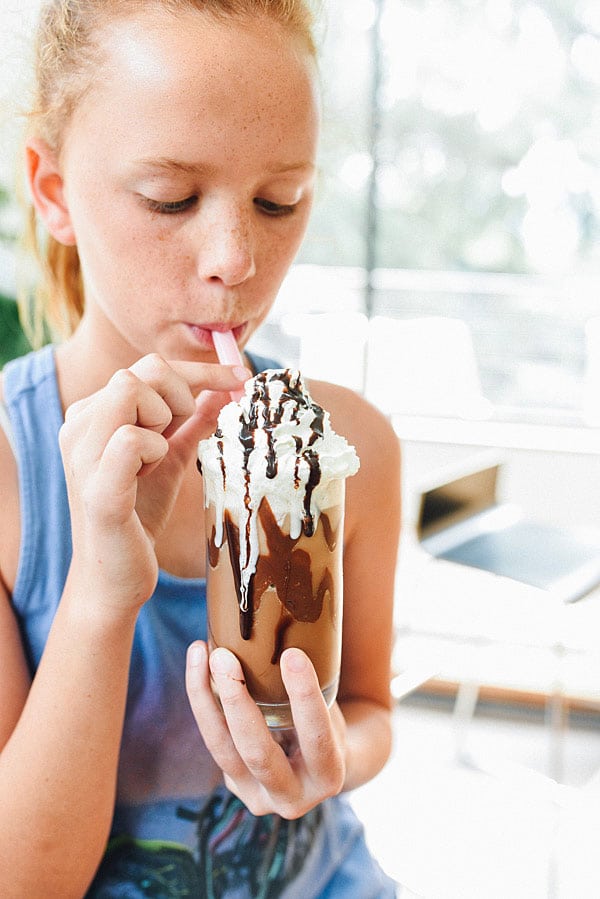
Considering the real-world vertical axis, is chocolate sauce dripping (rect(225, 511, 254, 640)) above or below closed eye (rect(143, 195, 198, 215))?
below

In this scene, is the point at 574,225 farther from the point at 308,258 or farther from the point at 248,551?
the point at 248,551

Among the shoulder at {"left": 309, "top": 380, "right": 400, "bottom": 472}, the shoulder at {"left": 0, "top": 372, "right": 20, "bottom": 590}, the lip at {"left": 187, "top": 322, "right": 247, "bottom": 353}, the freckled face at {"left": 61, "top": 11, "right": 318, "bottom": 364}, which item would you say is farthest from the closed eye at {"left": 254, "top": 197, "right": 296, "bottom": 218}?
the shoulder at {"left": 0, "top": 372, "right": 20, "bottom": 590}

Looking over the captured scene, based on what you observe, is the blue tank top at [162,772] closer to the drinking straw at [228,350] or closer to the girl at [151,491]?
the girl at [151,491]

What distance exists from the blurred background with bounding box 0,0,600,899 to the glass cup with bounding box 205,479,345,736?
6.93 feet

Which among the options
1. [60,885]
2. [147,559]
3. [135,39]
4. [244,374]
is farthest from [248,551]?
[135,39]

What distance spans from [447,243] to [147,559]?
13.2 feet

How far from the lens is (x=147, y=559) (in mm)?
922

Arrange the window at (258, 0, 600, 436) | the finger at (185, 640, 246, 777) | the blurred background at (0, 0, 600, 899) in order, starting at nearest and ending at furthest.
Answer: the finger at (185, 640, 246, 777) < the blurred background at (0, 0, 600, 899) < the window at (258, 0, 600, 436)

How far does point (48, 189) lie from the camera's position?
1.19 meters

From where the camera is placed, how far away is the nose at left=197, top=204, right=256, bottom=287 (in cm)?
103

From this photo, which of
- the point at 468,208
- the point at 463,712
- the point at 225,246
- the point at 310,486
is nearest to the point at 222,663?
the point at 310,486

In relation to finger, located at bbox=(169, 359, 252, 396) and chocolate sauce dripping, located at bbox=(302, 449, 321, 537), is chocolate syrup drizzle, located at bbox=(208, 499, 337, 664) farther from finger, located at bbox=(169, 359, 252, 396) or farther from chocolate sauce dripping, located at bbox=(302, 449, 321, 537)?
finger, located at bbox=(169, 359, 252, 396)

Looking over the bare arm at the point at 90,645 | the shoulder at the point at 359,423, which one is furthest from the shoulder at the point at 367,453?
the bare arm at the point at 90,645

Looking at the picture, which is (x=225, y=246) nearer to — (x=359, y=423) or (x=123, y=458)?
(x=123, y=458)
